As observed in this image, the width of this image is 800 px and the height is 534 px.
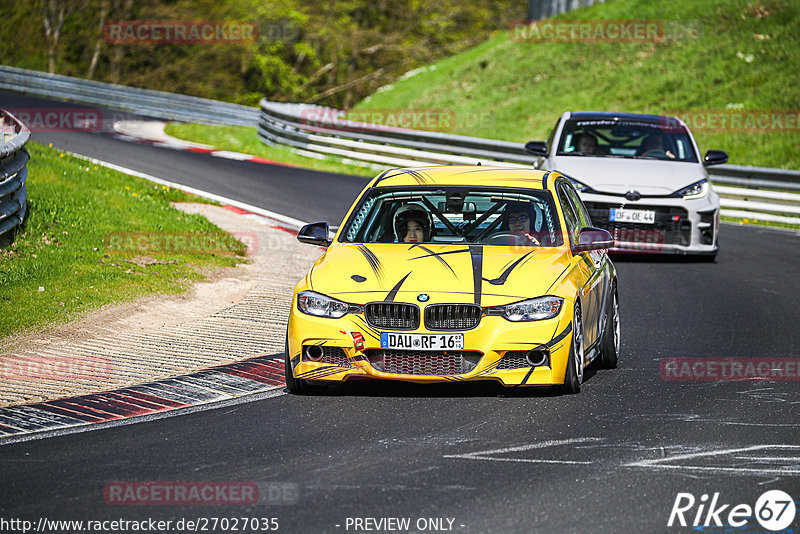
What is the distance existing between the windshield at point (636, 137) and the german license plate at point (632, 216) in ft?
3.81

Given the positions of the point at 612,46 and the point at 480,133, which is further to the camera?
the point at 612,46

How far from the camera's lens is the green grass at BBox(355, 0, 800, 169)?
102 feet

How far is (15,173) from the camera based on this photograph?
12938 millimetres

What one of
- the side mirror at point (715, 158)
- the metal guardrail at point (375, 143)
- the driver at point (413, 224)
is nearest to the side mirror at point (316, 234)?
the driver at point (413, 224)

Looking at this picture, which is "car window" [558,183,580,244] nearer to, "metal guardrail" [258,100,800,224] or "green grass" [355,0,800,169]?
Result: "metal guardrail" [258,100,800,224]

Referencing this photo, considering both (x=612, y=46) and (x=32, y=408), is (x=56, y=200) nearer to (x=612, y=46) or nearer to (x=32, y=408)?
(x=32, y=408)

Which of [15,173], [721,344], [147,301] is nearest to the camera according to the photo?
[721,344]

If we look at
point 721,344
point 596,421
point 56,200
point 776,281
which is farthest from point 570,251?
point 56,200

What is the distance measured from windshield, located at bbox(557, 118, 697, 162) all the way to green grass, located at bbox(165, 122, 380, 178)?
9.35m

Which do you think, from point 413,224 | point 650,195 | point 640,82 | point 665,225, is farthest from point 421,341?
point 640,82

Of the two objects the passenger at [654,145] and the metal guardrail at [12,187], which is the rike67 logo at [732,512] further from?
the passenger at [654,145]

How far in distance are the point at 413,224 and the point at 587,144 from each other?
7337 millimetres

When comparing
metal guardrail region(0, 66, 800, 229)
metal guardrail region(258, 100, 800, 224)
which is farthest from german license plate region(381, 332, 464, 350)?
metal guardrail region(258, 100, 800, 224)

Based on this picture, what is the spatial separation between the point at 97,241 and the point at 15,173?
1.22m
